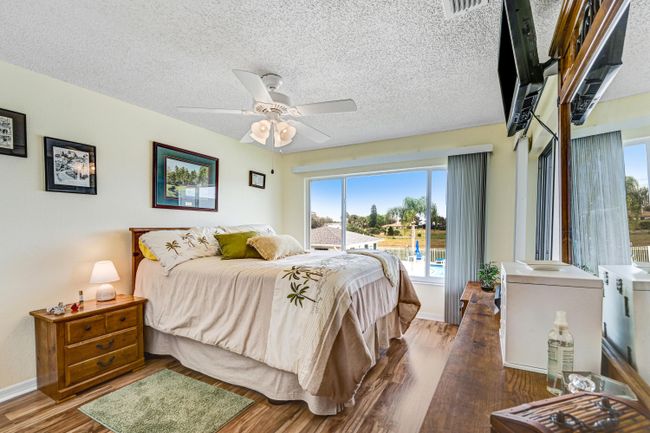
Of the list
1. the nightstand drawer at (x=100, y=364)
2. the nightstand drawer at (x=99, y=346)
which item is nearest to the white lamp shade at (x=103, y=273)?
the nightstand drawer at (x=99, y=346)

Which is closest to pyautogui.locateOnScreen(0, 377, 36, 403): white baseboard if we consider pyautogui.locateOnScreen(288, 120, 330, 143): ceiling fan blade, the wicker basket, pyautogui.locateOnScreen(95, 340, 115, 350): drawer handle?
pyautogui.locateOnScreen(95, 340, 115, 350): drawer handle

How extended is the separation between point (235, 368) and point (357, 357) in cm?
97

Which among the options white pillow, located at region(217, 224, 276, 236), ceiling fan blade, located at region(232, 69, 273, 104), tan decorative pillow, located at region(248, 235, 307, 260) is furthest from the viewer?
white pillow, located at region(217, 224, 276, 236)

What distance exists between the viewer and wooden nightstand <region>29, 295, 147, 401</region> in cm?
210

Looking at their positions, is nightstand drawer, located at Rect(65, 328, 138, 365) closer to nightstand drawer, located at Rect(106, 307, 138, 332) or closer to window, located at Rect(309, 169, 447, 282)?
nightstand drawer, located at Rect(106, 307, 138, 332)

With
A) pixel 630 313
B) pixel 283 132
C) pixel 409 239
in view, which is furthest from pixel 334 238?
pixel 630 313

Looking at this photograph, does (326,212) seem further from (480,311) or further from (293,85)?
(480,311)

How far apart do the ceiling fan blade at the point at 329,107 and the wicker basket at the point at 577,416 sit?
1.84 meters

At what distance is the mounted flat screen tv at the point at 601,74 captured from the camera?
2.85 ft

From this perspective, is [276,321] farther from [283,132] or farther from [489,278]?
[489,278]

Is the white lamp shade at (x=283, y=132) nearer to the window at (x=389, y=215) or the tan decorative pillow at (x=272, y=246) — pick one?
the tan decorative pillow at (x=272, y=246)

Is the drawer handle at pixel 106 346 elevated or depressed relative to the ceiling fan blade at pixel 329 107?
depressed

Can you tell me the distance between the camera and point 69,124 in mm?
2514

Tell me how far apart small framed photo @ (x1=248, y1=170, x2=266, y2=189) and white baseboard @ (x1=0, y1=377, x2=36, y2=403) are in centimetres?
297
